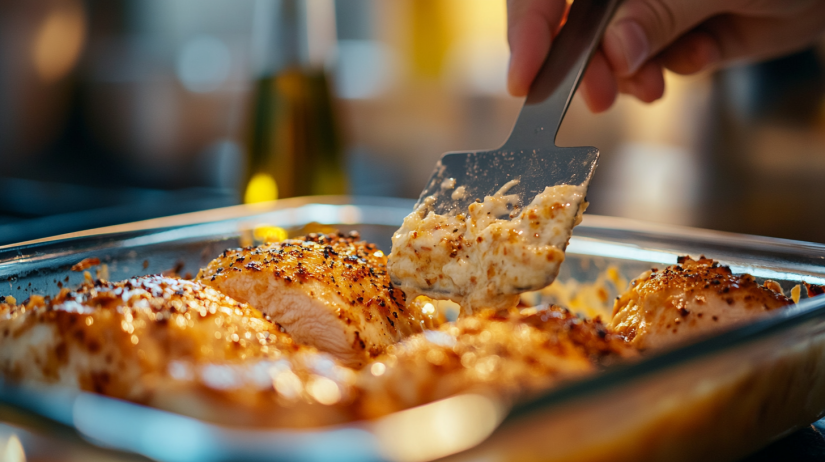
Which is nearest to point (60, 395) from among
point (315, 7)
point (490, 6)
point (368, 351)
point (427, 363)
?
point (427, 363)

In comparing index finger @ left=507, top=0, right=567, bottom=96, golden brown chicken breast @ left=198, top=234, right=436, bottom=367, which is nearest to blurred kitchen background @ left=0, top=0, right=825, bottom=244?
index finger @ left=507, top=0, right=567, bottom=96

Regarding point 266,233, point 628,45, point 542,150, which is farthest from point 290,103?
point 542,150

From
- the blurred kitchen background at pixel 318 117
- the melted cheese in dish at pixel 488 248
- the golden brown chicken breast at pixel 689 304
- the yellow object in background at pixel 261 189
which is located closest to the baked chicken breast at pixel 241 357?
the melted cheese in dish at pixel 488 248

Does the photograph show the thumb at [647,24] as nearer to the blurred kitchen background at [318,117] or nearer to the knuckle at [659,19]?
the knuckle at [659,19]

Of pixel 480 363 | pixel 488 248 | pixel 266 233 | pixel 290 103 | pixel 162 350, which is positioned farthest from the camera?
pixel 290 103

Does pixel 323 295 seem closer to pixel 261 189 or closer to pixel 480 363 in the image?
pixel 480 363

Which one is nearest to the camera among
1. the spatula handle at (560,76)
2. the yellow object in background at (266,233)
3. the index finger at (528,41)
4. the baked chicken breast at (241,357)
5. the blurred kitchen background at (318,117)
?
the baked chicken breast at (241,357)

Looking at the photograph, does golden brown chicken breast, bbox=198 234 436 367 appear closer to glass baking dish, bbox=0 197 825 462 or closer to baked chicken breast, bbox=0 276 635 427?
baked chicken breast, bbox=0 276 635 427
